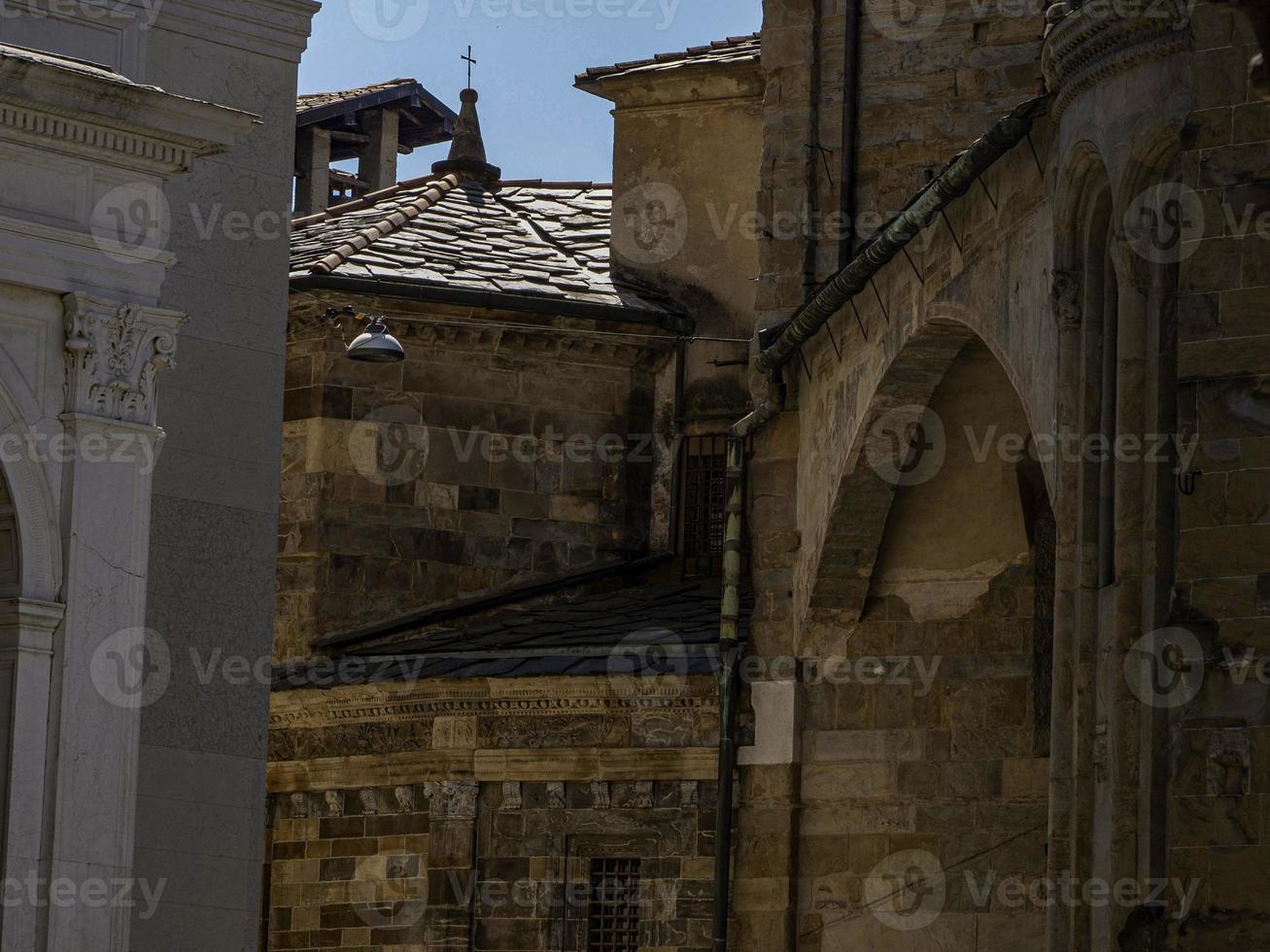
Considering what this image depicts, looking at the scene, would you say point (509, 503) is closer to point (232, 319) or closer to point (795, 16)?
point (795, 16)

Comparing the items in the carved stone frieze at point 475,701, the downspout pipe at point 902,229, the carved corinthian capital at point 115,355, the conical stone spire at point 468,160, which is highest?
the conical stone spire at point 468,160

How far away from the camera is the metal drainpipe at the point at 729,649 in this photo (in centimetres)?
2341

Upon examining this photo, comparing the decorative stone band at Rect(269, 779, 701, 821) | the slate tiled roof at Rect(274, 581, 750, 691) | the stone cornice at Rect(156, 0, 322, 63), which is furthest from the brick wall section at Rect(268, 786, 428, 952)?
the stone cornice at Rect(156, 0, 322, 63)

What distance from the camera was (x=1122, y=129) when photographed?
636 inches

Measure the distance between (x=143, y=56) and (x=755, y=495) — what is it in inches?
310

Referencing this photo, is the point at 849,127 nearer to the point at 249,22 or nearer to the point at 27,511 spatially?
the point at 249,22

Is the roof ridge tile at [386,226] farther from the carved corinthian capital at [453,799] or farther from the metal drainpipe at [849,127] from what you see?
the metal drainpipe at [849,127]

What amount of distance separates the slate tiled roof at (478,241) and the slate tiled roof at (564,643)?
9.10 feet

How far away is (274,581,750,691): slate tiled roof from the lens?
24281 millimetres

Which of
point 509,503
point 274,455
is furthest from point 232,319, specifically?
point 509,503

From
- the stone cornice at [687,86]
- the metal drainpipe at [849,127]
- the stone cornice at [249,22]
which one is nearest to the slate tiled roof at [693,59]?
the stone cornice at [687,86]

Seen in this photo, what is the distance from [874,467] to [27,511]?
7.90 m

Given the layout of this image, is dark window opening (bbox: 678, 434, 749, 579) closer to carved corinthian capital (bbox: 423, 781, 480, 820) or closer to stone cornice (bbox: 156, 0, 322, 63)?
carved corinthian capital (bbox: 423, 781, 480, 820)

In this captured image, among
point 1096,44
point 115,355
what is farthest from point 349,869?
point 1096,44
